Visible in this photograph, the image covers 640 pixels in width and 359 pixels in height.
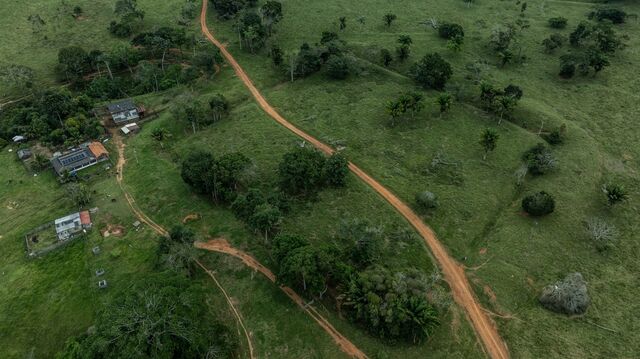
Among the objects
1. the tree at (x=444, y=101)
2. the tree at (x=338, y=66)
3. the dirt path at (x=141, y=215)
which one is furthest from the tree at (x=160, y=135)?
the tree at (x=444, y=101)

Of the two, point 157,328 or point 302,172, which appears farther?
point 302,172

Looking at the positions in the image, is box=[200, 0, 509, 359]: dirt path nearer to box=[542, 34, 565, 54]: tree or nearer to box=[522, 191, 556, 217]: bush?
box=[522, 191, 556, 217]: bush

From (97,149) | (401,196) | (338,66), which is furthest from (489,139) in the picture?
(97,149)

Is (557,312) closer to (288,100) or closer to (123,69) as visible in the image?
(288,100)

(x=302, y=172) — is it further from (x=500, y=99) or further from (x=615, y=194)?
(x=615, y=194)

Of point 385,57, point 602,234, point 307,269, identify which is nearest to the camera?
point 307,269

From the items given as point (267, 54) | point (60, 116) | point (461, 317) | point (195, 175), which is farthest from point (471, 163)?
point (60, 116)

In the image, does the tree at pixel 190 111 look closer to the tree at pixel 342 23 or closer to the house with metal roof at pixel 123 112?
the house with metal roof at pixel 123 112

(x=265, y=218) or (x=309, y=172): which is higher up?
(x=309, y=172)
